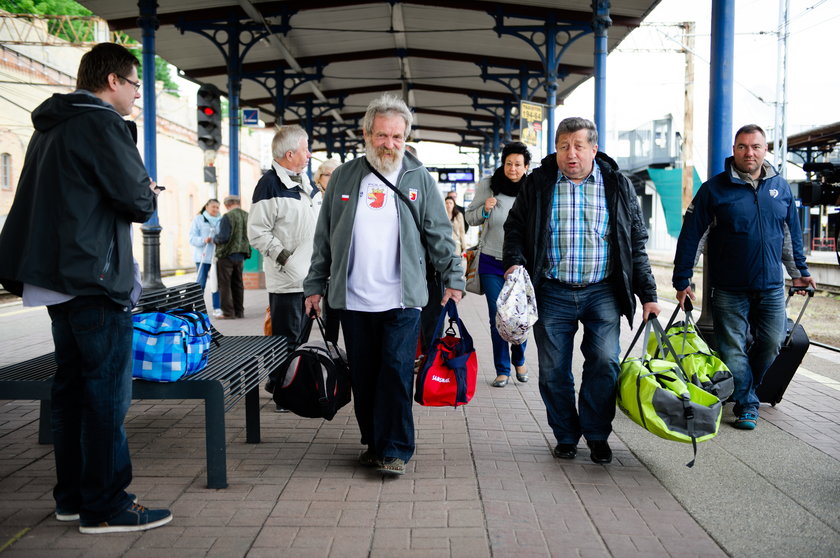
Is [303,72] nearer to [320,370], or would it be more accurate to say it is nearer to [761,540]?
[320,370]

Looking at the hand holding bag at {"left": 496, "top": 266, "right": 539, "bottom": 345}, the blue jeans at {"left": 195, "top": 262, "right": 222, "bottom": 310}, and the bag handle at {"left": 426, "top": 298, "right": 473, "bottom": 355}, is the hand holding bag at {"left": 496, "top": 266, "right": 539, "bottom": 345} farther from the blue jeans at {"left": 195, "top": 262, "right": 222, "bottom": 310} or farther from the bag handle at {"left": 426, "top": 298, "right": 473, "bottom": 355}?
the blue jeans at {"left": 195, "top": 262, "right": 222, "bottom": 310}

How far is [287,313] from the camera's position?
5441 mm

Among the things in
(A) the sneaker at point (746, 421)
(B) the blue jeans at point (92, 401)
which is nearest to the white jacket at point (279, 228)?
(B) the blue jeans at point (92, 401)

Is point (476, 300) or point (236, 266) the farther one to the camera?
point (476, 300)

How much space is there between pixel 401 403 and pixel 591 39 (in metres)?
13.4

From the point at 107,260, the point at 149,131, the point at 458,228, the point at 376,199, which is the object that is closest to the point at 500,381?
the point at 376,199

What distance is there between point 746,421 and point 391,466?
8.23 ft

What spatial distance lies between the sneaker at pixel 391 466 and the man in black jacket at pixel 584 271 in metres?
→ 0.95

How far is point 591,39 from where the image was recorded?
15.7 meters

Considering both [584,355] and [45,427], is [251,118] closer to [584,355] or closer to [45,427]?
[45,427]

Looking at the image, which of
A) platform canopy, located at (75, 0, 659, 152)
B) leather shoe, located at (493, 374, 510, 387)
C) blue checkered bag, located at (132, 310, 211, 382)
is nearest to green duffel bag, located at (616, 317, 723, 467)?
blue checkered bag, located at (132, 310, 211, 382)

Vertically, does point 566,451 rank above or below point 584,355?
below

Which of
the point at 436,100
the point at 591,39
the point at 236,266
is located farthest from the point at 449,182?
the point at 236,266

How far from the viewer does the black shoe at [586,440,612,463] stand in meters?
4.19
